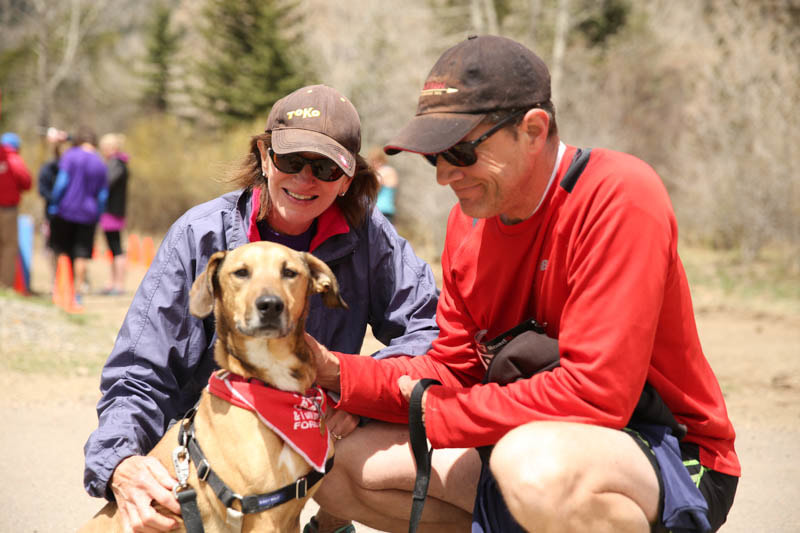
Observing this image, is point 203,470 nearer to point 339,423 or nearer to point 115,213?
point 339,423

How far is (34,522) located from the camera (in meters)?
3.98

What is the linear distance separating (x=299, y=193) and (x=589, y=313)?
1410 millimetres

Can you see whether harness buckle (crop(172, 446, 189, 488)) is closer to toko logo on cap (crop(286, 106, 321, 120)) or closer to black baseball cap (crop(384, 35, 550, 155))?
black baseball cap (crop(384, 35, 550, 155))

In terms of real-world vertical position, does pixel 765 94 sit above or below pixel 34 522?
above

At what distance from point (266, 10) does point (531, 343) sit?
30240 millimetres

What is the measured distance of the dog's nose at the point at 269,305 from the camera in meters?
2.77

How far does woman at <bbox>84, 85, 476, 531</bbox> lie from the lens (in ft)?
9.57

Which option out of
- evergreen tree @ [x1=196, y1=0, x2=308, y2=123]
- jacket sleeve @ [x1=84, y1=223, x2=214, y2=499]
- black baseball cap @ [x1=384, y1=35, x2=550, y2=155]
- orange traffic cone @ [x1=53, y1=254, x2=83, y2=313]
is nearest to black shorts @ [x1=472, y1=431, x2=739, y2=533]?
black baseball cap @ [x1=384, y1=35, x2=550, y2=155]

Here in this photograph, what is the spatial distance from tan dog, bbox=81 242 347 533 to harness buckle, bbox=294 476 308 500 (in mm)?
24

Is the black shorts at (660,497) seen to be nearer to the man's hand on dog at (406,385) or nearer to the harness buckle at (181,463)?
the man's hand on dog at (406,385)

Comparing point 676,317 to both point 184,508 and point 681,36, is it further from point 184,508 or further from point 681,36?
point 681,36

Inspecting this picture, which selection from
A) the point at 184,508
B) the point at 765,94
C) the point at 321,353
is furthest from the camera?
the point at 765,94

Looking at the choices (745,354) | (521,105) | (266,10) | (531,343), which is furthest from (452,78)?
(266,10)

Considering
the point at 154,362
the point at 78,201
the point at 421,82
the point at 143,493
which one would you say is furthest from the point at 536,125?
the point at 421,82
